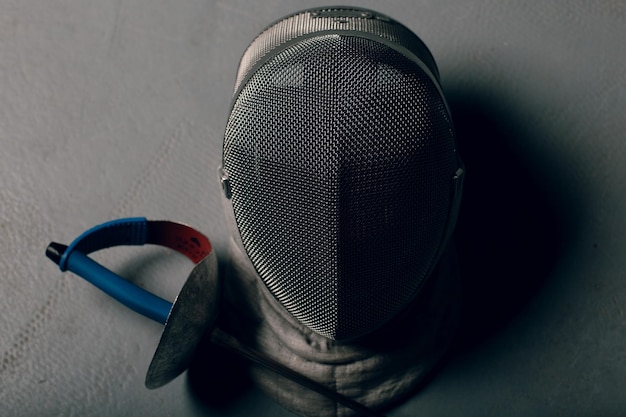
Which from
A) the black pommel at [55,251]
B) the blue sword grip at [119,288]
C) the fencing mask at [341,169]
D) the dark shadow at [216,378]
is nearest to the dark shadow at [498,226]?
the fencing mask at [341,169]

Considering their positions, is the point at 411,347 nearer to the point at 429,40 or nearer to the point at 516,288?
the point at 516,288

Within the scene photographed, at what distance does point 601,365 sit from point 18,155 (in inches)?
39.4

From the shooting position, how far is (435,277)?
1156 millimetres

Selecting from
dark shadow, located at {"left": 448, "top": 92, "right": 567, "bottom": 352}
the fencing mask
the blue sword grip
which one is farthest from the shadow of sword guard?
dark shadow, located at {"left": 448, "top": 92, "right": 567, "bottom": 352}

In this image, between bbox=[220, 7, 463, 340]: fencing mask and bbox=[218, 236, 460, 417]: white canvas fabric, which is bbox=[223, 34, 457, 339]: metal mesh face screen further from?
bbox=[218, 236, 460, 417]: white canvas fabric

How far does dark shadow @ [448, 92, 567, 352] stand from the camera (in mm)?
1177

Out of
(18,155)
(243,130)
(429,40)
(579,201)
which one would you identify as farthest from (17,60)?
(579,201)

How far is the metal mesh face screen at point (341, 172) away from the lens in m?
0.87

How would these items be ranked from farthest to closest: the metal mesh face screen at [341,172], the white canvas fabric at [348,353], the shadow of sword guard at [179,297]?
1. the white canvas fabric at [348,353]
2. the shadow of sword guard at [179,297]
3. the metal mesh face screen at [341,172]

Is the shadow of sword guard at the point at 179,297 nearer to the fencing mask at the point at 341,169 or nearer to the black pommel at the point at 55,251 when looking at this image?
the black pommel at the point at 55,251

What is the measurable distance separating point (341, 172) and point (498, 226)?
17.4 inches

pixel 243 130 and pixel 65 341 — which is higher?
pixel 243 130

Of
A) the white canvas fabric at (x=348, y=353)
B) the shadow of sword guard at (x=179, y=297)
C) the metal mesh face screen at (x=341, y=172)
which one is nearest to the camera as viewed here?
the metal mesh face screen at (x=341, y=172)

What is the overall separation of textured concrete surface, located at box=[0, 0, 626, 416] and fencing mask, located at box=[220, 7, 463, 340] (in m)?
0.24
